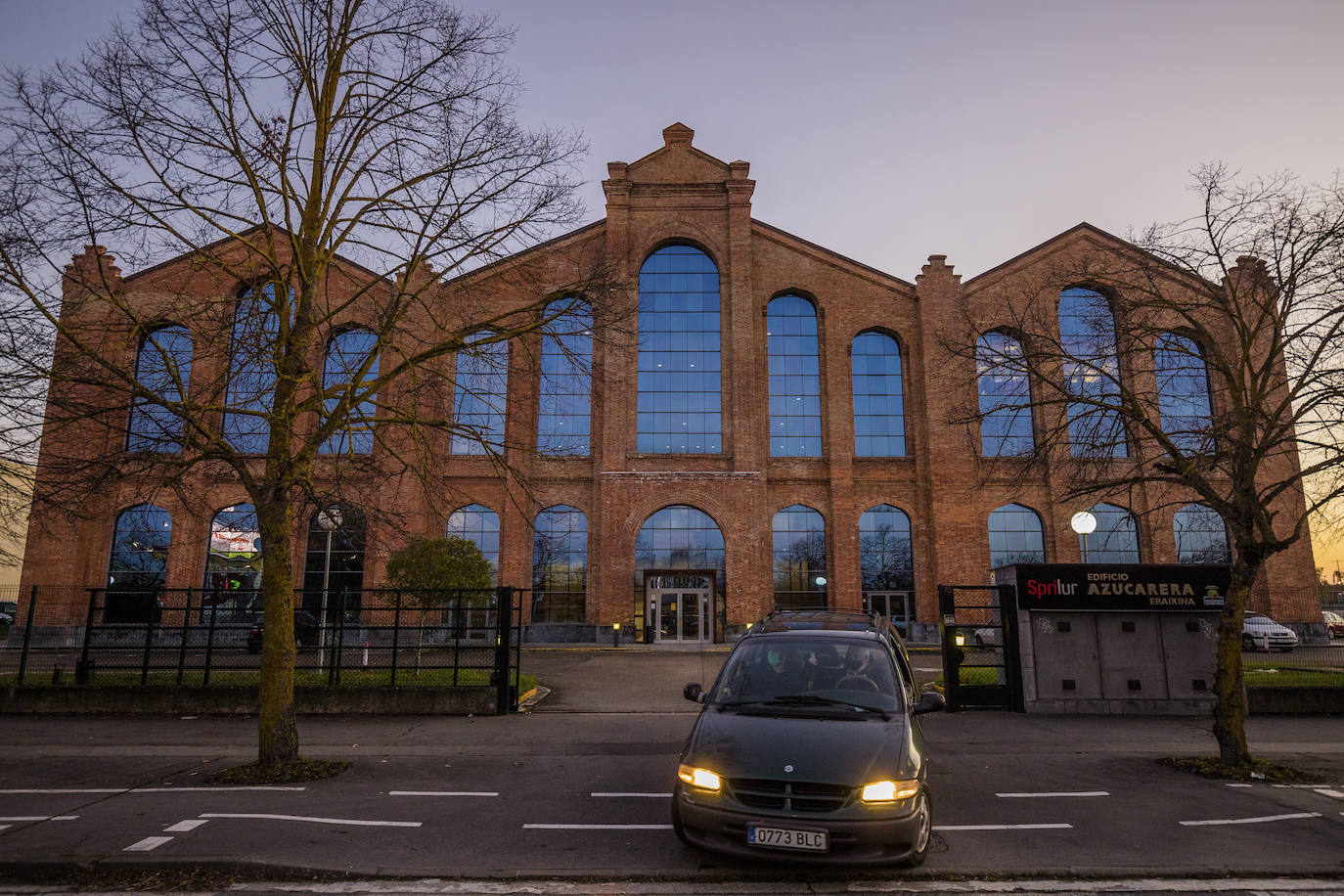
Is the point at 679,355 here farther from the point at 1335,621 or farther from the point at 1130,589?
the point at 1335,621

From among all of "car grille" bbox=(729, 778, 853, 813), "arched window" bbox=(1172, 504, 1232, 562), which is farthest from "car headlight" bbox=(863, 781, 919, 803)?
"arched window" bbox=(1172, 504, 1232, 562)

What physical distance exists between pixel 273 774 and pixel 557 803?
3.51 m

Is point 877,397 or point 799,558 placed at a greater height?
point 877,397

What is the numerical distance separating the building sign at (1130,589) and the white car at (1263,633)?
642 cm

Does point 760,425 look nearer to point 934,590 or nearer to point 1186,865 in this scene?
point 934,590

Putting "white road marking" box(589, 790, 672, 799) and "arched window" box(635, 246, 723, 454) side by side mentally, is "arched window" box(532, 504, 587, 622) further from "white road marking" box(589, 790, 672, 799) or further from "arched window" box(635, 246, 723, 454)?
"white road marking" box(589, 790, 672, 799)

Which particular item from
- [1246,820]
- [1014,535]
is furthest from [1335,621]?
[1246,820]

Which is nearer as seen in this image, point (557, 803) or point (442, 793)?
point (557, 803)

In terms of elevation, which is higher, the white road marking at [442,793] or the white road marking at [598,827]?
the white road marking at [598,827]

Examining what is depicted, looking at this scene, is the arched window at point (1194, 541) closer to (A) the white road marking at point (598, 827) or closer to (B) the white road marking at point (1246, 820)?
(B) the white road marking at point (1246, 820)

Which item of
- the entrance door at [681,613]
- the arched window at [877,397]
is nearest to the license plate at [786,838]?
the entrance door at [681,613]

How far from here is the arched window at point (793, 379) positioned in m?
31.6

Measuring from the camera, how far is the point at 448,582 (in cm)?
2214

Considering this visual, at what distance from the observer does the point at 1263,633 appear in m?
22.1
